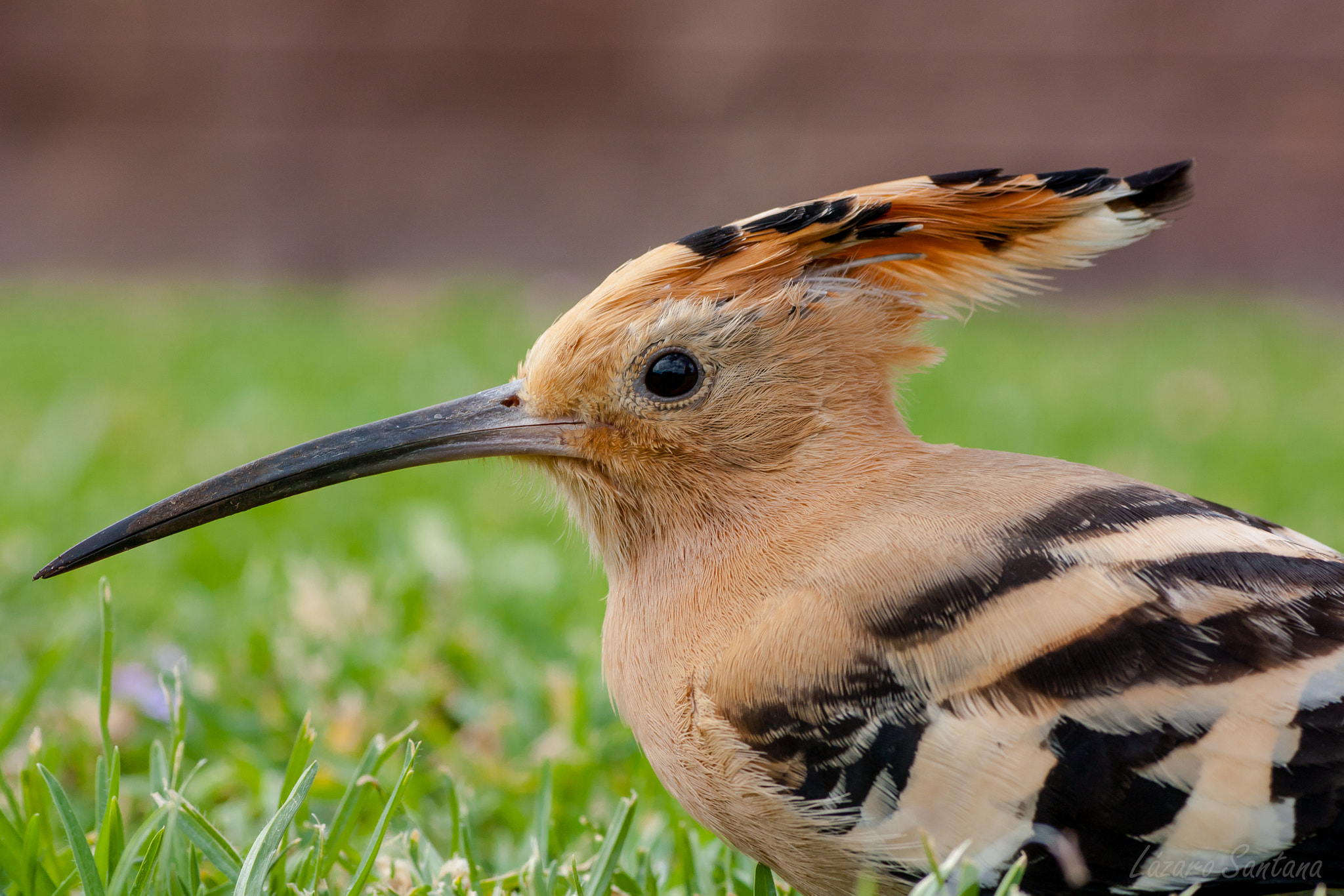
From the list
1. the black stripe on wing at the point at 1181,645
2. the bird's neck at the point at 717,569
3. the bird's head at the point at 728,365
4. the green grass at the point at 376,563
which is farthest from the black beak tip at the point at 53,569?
the black stripe on wing at the point at 1181,645

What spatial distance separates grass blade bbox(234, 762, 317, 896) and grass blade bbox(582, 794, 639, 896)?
381 millimetres

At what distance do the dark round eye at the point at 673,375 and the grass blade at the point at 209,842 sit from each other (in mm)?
820

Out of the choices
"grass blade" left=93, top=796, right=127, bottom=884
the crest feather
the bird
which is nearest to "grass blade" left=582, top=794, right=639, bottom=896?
the bird

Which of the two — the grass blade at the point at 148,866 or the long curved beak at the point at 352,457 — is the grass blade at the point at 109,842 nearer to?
the grass blade at the point at 148,866

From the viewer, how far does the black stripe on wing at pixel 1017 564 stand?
149cm

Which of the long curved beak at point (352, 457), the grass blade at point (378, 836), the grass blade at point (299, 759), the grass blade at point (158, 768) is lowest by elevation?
the grass blade at point (378, 836)

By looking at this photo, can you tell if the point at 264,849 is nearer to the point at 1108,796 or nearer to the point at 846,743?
the point at 846,743

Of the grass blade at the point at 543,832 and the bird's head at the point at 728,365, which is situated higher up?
the bird's head at the point at 728,365

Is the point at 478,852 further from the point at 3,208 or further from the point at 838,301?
the point at 3,208

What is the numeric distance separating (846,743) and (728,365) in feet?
1.89

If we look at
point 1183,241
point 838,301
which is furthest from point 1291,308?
point 838,301

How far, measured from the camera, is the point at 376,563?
11.1 feet

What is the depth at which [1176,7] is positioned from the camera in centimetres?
782

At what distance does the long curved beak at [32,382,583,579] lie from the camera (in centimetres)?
182
